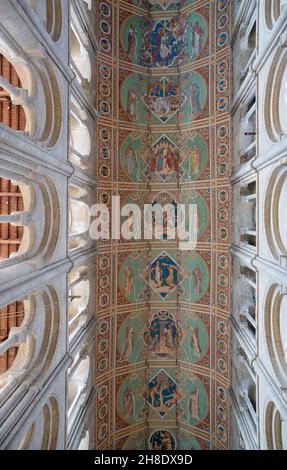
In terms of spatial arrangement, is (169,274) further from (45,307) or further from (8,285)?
(8,285)

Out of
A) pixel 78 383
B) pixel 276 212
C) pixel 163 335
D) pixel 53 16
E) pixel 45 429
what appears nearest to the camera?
pixel 276 212

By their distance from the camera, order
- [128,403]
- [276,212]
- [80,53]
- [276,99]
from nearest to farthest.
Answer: [276,99] < [276,212] < [80,53] < [128,403]

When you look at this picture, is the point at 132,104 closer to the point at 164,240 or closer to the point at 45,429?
the point at 164,240

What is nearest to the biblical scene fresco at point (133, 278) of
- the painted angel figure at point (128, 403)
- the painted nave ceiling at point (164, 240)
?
the painted nave ceiling at point (164, 240)

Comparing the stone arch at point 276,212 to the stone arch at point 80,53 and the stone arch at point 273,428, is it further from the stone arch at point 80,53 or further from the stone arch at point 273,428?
the stone arch at point 80,53

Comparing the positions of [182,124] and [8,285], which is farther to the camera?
[182,124]

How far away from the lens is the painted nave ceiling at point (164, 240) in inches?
455

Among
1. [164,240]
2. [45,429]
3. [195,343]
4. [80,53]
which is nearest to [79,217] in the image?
[164,240]

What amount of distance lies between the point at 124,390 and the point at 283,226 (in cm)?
829

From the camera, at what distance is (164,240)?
1284cm

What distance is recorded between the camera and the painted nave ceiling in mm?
11547

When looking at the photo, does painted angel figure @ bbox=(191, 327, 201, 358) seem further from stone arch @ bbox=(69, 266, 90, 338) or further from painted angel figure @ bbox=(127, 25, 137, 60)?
painted angel figure @ bbox=(127, 25, 137, 60)

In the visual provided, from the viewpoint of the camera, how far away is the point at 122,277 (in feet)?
40.3

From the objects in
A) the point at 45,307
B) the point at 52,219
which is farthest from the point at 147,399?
the point at 52,219
